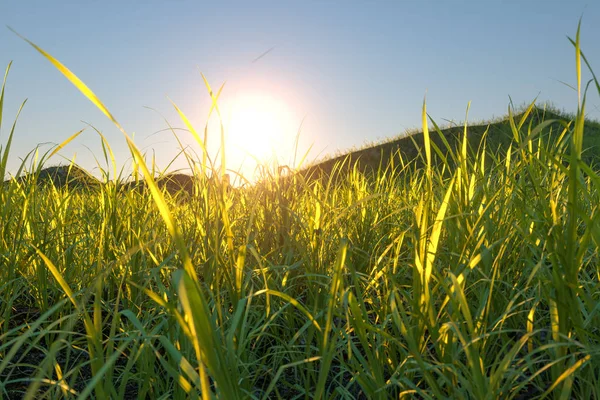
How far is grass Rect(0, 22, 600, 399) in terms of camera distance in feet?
2.25

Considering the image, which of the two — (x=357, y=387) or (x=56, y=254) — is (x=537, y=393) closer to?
(x=357, y=387)

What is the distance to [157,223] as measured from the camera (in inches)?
60.3

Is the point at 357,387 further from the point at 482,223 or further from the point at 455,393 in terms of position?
the point at 482,223

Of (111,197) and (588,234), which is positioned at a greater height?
(111,197)

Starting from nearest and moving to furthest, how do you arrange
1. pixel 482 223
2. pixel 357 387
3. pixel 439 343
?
pixel 439 343 < pixel 357 387 < pixel 482 223

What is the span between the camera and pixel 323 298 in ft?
4.13

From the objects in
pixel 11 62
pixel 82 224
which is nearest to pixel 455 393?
pixel 11 62

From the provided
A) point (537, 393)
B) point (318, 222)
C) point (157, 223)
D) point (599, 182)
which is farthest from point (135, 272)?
point (599, 182)

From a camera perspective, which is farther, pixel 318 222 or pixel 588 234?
pixel 318 222

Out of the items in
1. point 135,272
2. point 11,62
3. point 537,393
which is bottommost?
point 537,393

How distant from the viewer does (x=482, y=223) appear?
3.81 feet

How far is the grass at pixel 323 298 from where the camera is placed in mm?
686

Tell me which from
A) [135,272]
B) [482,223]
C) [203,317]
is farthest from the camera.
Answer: [135,272]

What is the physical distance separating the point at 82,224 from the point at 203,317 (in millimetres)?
1454
